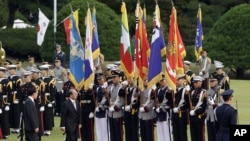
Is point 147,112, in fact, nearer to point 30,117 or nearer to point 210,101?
point 210,101

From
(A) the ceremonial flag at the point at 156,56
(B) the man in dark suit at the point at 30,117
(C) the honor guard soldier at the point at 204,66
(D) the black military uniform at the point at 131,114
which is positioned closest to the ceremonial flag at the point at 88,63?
(D) the black military uniform at the point at 131,114

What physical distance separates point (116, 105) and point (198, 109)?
1877 mm

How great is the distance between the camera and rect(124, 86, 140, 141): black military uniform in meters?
19.6

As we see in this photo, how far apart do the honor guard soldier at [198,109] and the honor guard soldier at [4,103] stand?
538 centimetres

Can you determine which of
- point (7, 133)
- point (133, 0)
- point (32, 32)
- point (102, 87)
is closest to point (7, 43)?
point (32, 32)

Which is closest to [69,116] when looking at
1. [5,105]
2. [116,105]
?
[116,105]

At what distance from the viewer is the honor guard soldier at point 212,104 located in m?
18.9

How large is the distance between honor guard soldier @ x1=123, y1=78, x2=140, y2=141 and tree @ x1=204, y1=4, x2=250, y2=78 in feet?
77.3

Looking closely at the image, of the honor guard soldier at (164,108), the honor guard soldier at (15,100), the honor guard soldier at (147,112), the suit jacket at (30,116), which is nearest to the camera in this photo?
the suit jacket at (30,116)

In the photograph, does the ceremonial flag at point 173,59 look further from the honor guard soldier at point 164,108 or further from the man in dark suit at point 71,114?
the man in dark suit at point 71,114

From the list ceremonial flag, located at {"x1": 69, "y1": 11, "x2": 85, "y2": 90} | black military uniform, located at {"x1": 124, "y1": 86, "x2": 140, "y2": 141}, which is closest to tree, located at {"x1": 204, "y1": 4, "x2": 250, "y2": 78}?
ceremonial flag, located at {"x1": 69, "y1": 11, "x2": 85, "y2": 90}

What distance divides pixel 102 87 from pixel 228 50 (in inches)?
961

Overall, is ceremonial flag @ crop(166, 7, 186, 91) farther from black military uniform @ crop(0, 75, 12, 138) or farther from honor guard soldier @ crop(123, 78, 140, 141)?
black military uniform @ crop(0, 75, 12, 138)

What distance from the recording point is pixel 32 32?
51500 millimetres
